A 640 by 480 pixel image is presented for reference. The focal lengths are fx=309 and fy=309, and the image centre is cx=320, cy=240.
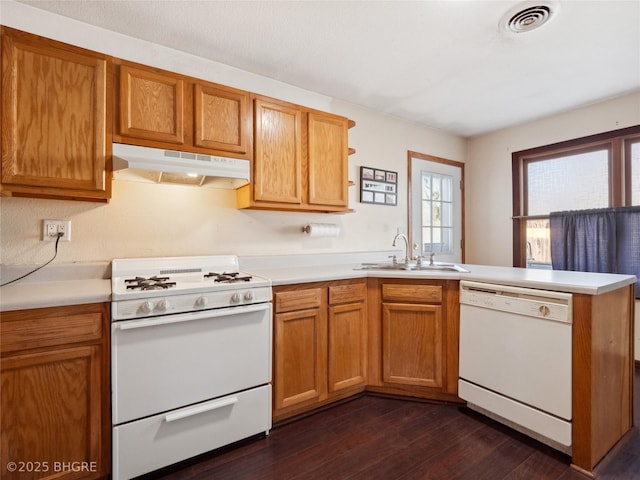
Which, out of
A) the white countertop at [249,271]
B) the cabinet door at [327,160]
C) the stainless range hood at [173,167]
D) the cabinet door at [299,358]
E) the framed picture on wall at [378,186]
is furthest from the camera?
the framed picture on wall at [378,186]

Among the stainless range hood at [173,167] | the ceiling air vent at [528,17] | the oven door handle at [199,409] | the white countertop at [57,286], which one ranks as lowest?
the oven door handle at [199,409]

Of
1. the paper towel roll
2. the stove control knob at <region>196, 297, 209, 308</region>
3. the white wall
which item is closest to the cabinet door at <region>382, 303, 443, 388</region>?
the paper towel roll

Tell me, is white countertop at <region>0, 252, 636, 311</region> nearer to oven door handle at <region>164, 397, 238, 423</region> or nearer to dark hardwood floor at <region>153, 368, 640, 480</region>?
oven door handle at <region>164, 397, 238, 423</region>

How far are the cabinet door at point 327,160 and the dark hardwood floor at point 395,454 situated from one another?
1.56 meters

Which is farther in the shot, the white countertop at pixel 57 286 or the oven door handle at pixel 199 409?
the oven door handle at pixel 199 409

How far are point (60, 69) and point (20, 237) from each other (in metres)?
0.92

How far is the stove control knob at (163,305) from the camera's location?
1.46 metres

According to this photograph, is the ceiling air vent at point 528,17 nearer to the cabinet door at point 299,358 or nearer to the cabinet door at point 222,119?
the cabinet door at point 222,119

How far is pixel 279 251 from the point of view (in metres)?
2.55

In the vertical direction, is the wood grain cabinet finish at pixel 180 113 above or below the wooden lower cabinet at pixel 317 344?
above

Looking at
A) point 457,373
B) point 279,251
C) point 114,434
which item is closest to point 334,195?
point 279,251

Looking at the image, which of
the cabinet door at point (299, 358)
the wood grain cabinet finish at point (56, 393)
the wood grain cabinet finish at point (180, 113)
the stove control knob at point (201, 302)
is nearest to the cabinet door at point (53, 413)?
the wood grain cabinet finish at point (56, 393)

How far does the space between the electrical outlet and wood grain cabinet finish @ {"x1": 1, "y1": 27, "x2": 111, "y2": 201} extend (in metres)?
0.22

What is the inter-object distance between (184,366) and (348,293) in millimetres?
1095
